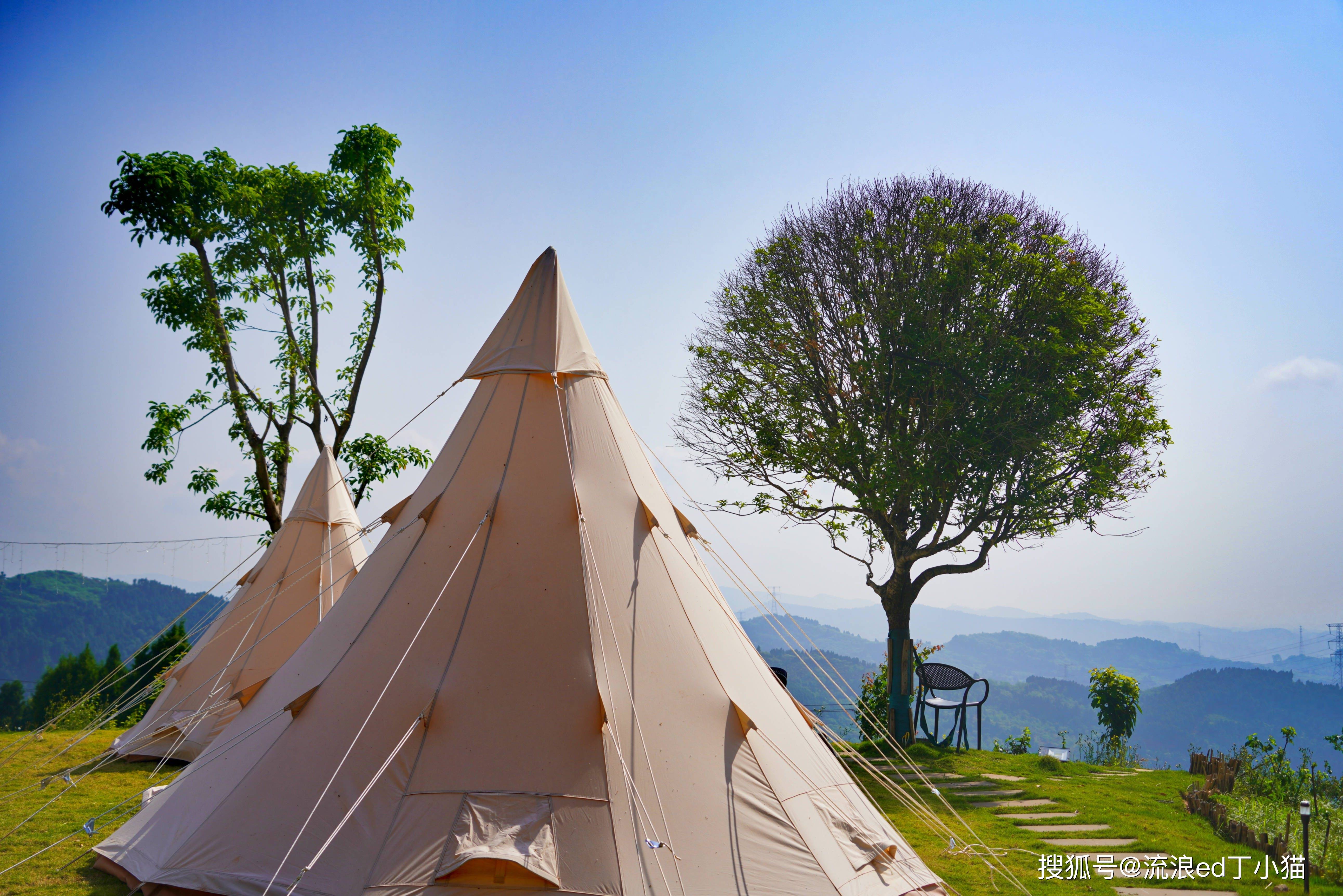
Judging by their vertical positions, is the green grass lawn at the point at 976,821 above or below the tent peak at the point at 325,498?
below

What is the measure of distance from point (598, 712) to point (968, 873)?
3.75 metres

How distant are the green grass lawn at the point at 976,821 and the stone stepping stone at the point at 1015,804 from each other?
0.29 ft

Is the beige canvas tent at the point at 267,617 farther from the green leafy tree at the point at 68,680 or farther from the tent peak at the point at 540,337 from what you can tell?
the green leafy tree at the point at 68,680

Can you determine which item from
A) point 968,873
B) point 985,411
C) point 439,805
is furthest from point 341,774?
point 985,411

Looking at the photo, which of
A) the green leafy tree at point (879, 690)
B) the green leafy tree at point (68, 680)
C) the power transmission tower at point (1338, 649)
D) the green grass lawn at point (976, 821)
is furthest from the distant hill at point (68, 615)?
the power transmission tower at point (1338, 649)

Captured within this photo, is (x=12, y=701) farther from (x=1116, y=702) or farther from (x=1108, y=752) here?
(x=1116, y=702)

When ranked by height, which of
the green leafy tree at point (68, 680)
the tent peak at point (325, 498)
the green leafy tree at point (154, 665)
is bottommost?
the green leafy tree at point (68, 680)

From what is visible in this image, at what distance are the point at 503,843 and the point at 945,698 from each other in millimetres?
11454

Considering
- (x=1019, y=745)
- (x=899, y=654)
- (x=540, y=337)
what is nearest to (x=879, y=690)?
(x=899, y=654)

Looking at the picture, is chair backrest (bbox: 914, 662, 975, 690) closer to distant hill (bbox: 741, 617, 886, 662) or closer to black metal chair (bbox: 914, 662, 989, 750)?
black metal chair (bbox: 914, 662, 989, 750)

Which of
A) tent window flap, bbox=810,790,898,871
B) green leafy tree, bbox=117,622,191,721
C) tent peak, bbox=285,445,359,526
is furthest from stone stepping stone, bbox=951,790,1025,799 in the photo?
green leafy tree, bbox=117,622,191,721

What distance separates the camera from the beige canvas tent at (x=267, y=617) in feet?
28.7

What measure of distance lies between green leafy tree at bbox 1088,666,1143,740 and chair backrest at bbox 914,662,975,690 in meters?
2.25

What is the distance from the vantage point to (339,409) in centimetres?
1323
